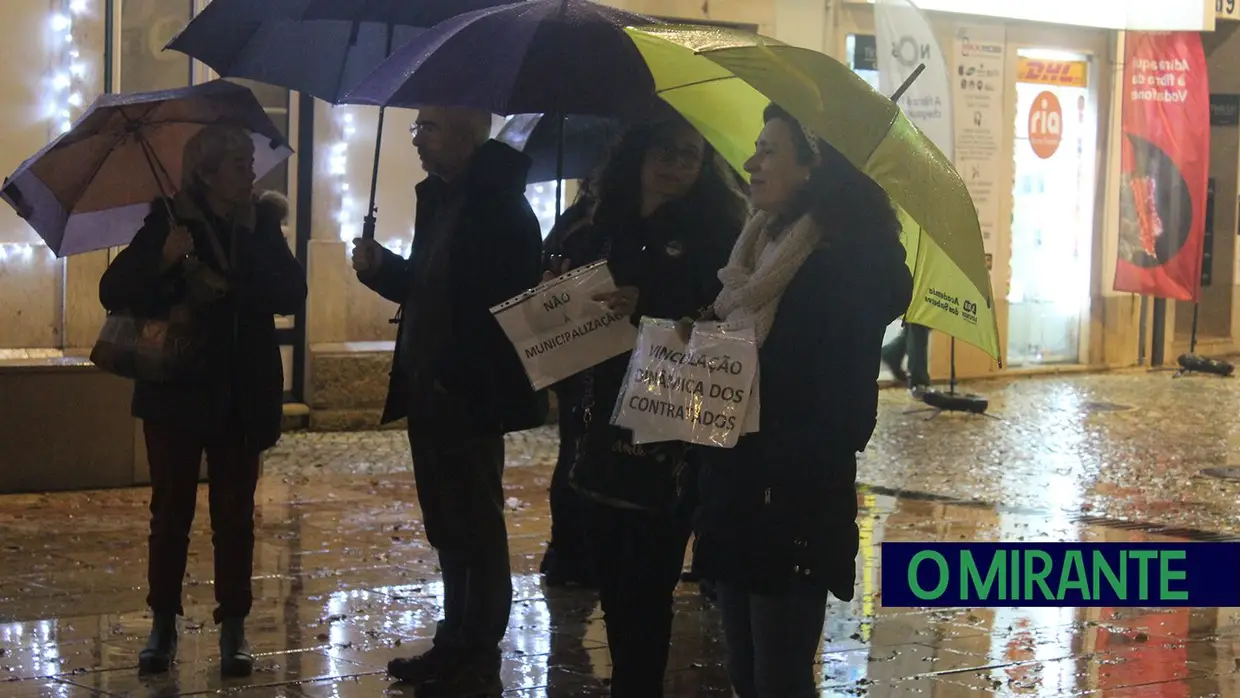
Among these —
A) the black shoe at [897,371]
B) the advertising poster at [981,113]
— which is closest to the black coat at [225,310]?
the black shoe at [897,371]

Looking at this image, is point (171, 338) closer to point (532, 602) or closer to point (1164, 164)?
point (532, 602)

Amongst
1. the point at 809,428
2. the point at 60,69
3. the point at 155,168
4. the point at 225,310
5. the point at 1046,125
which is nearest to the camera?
the point at 809,428

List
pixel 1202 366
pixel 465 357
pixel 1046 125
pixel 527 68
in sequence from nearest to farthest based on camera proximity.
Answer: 1. pixel 527 68
2. pixel 465 357
3. pixel 1046 125
4. pixel 1202 366

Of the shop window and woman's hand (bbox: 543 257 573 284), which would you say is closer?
woman's hand (bbox: 543 257 573 284)

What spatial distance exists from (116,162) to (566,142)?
6.66 ft

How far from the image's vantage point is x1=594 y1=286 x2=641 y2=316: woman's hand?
16.3 ft

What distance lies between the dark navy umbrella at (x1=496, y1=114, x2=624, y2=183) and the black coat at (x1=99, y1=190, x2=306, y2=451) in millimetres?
1672

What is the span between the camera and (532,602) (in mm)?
7430

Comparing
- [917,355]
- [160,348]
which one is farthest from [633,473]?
[917,355]

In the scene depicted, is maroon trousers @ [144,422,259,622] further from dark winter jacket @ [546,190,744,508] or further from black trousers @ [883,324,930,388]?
black trousers @ [883,324,930,388]

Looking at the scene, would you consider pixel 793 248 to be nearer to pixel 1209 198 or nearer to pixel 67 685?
pixel 67 685

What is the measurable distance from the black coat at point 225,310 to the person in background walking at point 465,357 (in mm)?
385

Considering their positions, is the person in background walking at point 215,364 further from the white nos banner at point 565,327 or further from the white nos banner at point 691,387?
the white nos banner at point 691,387

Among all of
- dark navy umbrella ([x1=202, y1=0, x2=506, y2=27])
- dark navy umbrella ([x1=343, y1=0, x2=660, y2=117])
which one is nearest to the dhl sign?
dark navy umbrella ([x1=202, y1=0, x2=506, y2=27])
